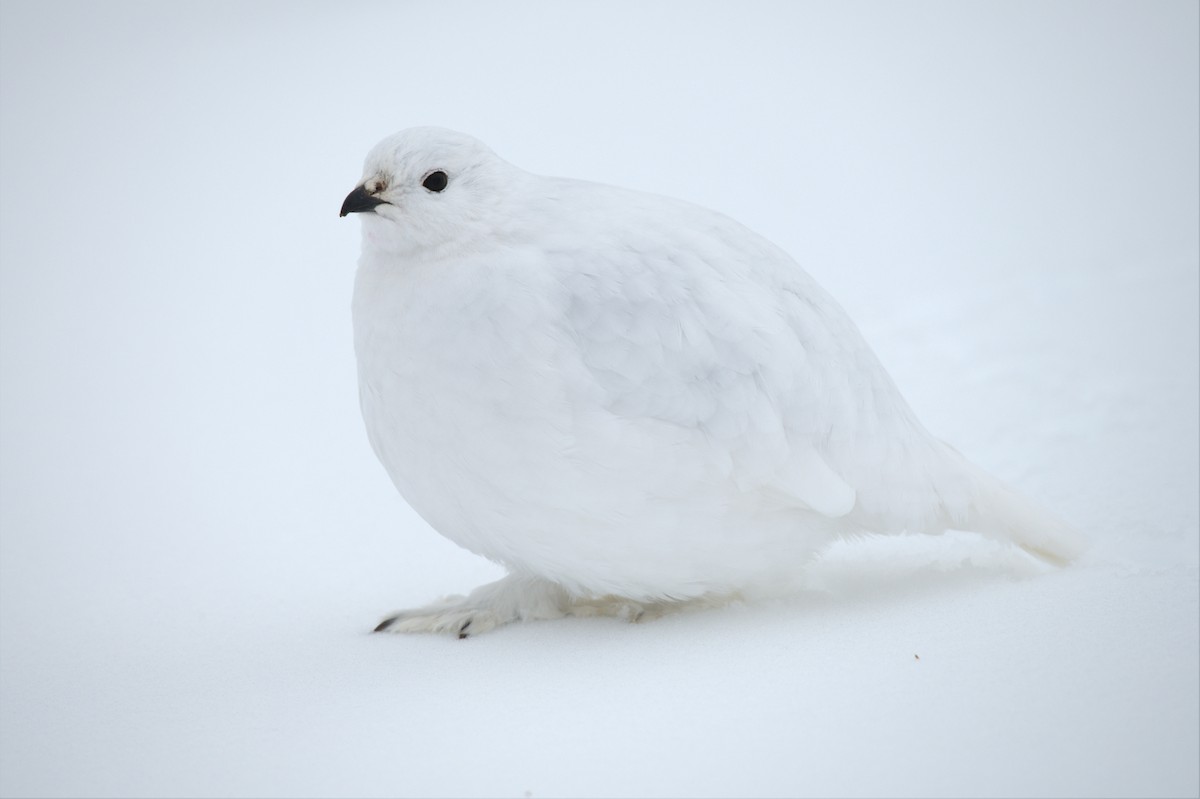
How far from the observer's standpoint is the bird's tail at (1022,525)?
316 cm

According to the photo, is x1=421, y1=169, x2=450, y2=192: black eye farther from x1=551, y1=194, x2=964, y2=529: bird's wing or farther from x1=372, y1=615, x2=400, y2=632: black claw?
x1=372, y1=615, x2=400, y2=632: black claw

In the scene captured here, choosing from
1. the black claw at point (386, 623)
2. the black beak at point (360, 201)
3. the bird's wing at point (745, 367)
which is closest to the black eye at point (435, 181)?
the black beak at point (360, 201)

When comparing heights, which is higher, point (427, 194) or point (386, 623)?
point (427, 194)

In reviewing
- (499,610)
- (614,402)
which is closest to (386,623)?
(499,610)

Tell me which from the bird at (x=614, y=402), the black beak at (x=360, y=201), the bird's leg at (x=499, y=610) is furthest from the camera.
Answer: the bird's leg at (x=499, y=610)

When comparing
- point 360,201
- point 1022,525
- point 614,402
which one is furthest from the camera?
point 1022,525

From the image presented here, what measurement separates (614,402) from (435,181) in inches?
33.3

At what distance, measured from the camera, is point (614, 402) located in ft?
8.91

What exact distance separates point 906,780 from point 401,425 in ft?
4.96

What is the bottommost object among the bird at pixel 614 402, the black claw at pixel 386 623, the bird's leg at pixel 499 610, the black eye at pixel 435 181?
A: the black claw at pixel 386 623

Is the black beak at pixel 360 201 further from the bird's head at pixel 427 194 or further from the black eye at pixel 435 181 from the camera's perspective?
the black eye at pixel 435 181

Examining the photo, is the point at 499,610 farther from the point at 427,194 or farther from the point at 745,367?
Answer: the point at 427,194

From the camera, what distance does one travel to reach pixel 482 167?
3.07m

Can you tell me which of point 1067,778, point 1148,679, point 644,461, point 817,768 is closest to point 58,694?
point 644,461
